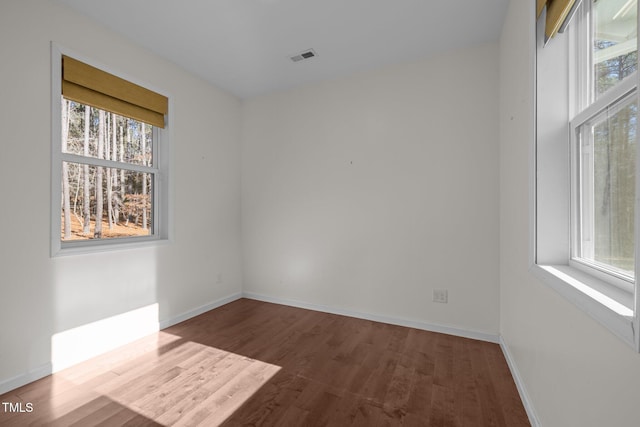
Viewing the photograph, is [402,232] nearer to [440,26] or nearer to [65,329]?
[440,26]

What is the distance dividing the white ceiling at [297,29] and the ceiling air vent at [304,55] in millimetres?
44

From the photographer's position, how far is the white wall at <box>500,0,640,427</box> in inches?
31.3

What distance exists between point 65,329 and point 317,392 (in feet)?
6.50

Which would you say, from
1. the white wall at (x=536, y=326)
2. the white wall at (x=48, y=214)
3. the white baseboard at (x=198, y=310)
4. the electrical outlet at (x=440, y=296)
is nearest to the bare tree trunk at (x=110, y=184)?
the white wall at (x=48, y=214)

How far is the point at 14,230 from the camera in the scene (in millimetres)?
1858

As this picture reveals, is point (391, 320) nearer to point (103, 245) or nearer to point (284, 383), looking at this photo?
point (284, 383)

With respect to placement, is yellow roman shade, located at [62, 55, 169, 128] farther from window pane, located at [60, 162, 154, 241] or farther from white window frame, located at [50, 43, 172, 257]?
window pane, located at [60, 162, 154, 241]

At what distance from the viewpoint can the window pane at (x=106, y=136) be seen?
229 cm

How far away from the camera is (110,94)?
241 centimetres

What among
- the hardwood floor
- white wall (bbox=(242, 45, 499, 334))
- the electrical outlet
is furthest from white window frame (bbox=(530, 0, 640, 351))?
the electrical outlet

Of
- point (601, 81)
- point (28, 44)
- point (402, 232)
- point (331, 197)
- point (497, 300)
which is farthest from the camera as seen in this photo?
point (331, 197)

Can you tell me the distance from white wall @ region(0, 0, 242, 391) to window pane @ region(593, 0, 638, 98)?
128 inches

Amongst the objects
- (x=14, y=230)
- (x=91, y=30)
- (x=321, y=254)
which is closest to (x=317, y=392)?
(x=321, y=254)

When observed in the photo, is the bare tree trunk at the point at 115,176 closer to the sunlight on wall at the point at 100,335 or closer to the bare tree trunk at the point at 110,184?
the bare tree trunk at the point at 110,184
